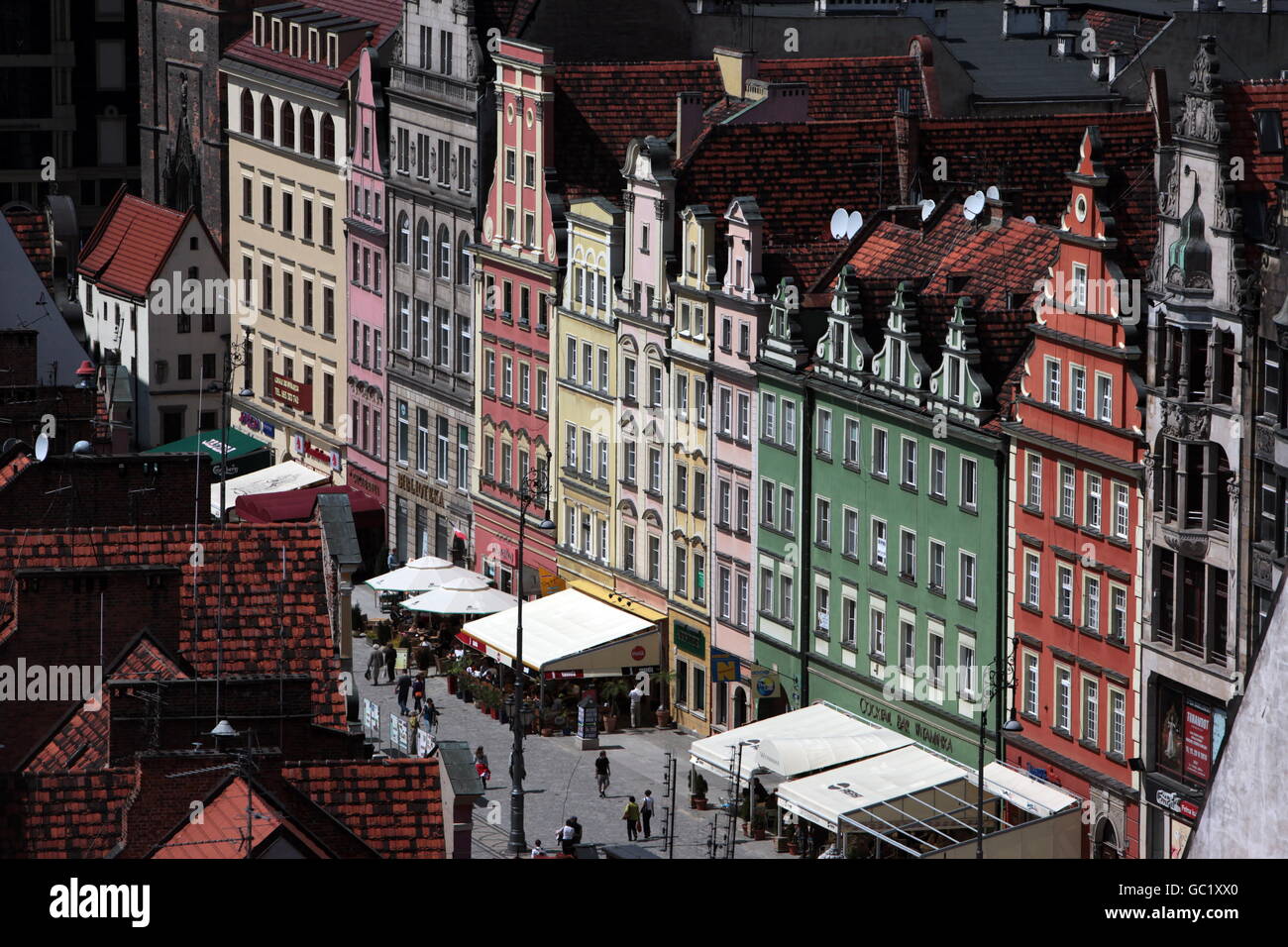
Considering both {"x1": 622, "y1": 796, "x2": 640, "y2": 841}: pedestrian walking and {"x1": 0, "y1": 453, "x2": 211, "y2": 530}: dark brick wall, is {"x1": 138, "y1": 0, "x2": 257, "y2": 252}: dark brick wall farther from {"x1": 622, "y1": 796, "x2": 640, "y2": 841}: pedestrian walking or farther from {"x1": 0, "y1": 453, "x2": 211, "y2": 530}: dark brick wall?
{"x1": 0, "y1": 453, "x2": 211, "y2": 530}: dark brick wall

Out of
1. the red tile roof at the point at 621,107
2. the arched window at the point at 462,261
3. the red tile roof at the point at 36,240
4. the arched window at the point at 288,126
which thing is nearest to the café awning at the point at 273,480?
the arched window at the point at 462,261

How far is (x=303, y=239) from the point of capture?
117m

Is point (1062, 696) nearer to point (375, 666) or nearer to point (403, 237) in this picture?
point (375, 666)

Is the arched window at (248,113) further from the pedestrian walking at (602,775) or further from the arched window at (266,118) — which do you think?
the pedestrian walking at (602,775)

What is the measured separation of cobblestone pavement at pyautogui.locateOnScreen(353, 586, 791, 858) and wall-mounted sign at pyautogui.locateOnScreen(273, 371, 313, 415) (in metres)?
32.5

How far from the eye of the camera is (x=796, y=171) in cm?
8531

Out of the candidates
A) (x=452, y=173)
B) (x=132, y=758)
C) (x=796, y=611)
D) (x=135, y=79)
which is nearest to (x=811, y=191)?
(x=796, y=611)

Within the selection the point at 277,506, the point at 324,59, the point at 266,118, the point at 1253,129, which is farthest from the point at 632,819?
the point at 266,118

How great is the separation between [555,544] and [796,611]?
56.6ft

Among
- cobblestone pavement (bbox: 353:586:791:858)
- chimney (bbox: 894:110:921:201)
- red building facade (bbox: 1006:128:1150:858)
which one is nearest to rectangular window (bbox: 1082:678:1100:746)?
red building facade (bbox: 1006:128:1150:858)

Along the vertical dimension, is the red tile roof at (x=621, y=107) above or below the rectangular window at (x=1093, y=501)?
above

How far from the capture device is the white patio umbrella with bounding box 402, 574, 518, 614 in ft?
292

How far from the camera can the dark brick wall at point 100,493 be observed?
41.6 metres

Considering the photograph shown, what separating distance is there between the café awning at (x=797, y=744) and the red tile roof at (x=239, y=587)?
31.6m
